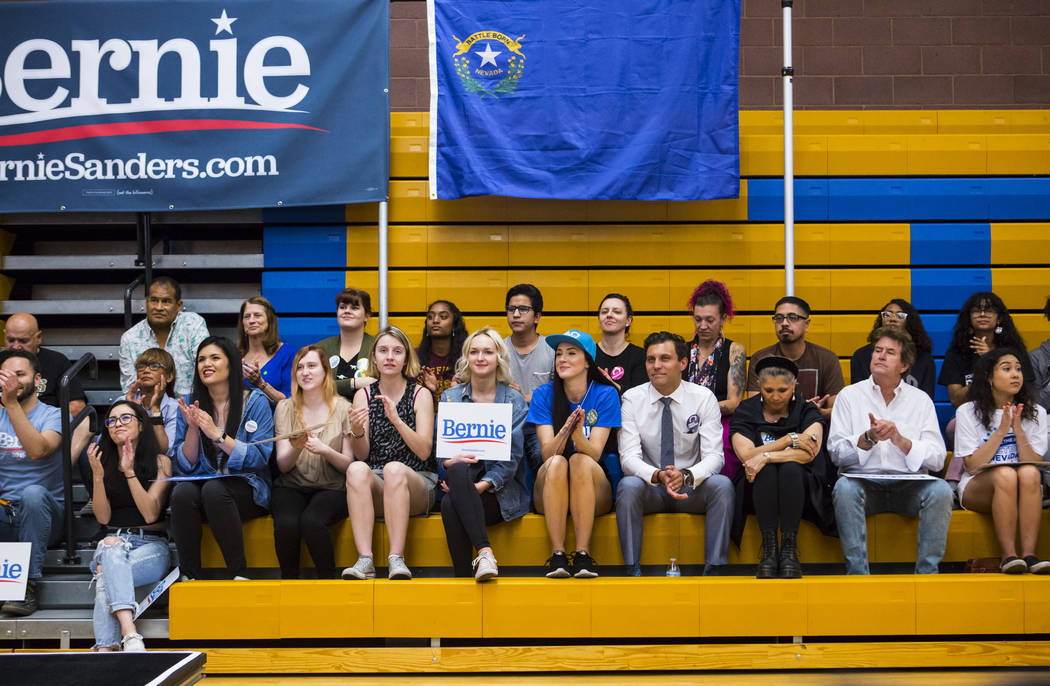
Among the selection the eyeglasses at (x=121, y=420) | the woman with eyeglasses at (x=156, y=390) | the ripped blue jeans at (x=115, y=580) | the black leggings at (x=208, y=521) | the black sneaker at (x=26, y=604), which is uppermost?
the woman with eyeglasses at (x=156, y=390)

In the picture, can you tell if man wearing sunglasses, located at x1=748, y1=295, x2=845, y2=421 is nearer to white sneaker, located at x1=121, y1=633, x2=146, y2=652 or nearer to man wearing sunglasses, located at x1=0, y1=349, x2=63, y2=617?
white sneaker, located at x1=121, y1=633, x2=146, y2=652

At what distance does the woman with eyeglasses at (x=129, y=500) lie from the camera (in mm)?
3705

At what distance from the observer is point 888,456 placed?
13.1ft

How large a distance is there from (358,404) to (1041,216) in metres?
4.25

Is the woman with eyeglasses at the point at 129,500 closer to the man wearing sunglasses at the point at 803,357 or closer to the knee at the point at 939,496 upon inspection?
the man wearing sunglasses at the point at 803,357

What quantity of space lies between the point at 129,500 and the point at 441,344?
1.64 metres

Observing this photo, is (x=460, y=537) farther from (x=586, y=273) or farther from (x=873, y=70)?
(x=873, y=70)

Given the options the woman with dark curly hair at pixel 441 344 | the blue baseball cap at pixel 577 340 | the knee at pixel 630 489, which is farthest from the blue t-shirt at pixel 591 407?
the woman with dark curly hair at pixel 441 344

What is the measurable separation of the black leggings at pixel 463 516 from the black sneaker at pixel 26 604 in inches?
67.7

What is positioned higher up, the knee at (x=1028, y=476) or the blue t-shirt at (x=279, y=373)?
the blue t-shirt at (x=279, y=373)

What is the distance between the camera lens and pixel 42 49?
5.56m

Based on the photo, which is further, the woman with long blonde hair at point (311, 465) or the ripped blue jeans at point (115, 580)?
the woman with long blonde hair at point (311, 465)

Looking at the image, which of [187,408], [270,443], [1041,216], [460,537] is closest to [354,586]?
[460,537]

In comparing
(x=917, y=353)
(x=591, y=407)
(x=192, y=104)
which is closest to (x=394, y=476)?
(x=591, y=407)
